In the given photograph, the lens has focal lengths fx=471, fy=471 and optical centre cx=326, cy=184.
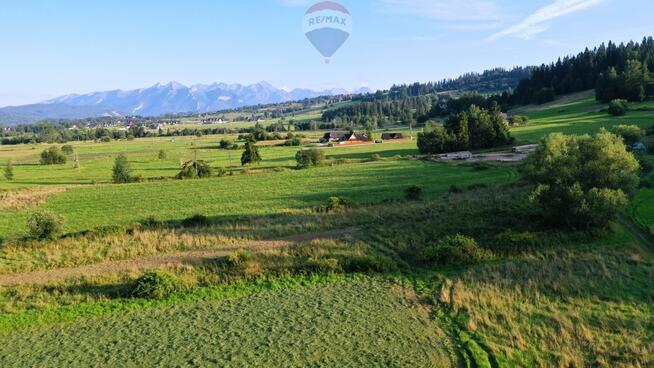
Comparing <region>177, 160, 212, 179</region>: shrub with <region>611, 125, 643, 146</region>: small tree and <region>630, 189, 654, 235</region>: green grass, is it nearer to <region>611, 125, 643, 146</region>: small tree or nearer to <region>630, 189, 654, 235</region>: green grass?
<region>630, 189, 654, 235</region>: green grass

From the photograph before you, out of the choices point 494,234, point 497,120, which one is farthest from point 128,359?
point 497,120

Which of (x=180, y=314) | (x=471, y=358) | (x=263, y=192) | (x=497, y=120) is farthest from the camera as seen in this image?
(x=497, y=120)

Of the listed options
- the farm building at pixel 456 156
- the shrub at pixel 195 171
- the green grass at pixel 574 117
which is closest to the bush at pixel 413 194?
the farm building at pixel 456 156

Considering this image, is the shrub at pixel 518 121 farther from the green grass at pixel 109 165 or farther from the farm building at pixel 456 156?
the farm building at pixel 456 156

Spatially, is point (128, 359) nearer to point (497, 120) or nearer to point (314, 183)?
point (314, 183)

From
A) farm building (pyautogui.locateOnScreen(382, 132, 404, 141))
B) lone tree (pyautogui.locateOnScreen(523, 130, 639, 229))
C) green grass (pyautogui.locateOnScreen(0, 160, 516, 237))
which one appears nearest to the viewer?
lone tree (pyautogui.locateOnScreen(523, 130, 639, 229))

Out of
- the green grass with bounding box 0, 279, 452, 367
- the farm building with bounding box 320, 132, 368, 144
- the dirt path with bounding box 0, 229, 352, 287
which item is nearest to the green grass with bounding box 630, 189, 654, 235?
the green grass with bounding box 0, 279, 452, 367
